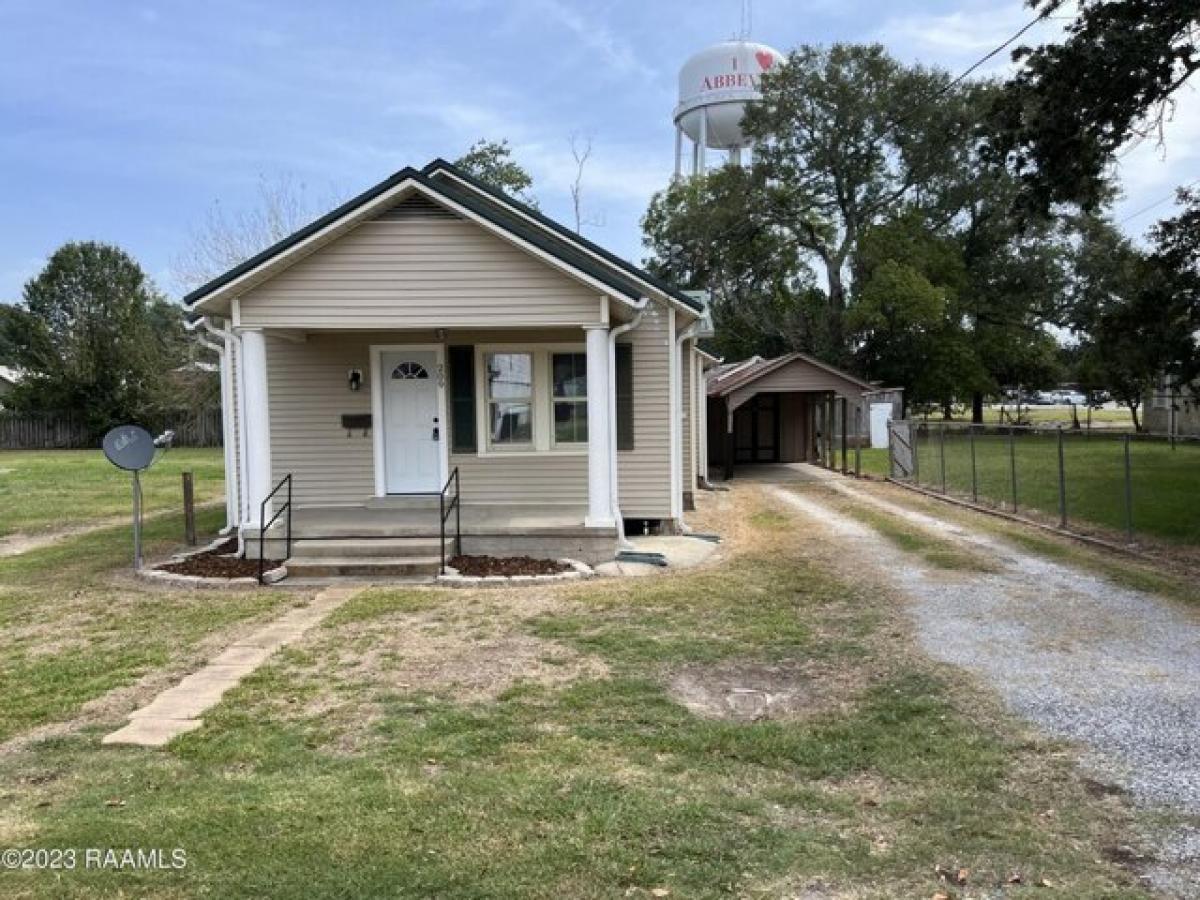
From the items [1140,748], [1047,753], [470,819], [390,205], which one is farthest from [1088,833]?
[390,205]

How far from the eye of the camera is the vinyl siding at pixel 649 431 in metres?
12.0

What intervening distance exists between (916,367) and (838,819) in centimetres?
3704

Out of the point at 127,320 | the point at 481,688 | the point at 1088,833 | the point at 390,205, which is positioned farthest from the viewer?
the point at 127,320

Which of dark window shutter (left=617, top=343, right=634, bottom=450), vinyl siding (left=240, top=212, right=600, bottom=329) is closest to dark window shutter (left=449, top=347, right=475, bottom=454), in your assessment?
vinyl siding (left=240, top=212, right=600, bottom=329)

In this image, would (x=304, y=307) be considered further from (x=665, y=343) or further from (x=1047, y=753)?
(x=1047, y=753)

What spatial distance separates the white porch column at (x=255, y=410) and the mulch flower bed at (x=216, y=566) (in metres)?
0.70

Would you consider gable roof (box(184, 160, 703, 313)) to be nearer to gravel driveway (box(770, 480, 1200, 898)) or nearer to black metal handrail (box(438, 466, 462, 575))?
black metal handrail (box(438, 466, 462, 575))

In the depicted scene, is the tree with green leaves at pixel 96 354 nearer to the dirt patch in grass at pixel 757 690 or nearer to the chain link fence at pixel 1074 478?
the chain link fence at pixel 1074 478

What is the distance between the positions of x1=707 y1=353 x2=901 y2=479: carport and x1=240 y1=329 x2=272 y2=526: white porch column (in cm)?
1290

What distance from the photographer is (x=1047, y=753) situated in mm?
4324

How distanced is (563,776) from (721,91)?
49237 millimetres

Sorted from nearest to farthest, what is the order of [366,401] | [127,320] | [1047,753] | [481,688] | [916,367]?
[1047,753], [481,688], [366,401], [916,367], [127,320]

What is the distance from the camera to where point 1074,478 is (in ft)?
58.4

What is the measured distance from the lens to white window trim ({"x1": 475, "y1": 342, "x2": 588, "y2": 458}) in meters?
11.7
